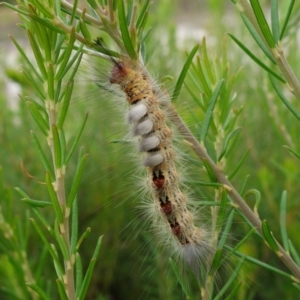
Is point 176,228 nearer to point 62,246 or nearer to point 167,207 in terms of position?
point 167,207

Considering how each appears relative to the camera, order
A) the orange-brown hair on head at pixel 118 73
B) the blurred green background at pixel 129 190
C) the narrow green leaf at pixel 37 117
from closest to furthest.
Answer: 1. the narrow green leaf at pixel 37 117
2. the orange-brown hair on head at pixel 118 73
3. the blurred green background at pixel 129 190

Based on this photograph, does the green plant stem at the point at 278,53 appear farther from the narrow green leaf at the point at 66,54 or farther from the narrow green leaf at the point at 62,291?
the narrow green leaf at the point at 62,291

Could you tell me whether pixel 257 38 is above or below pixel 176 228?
above

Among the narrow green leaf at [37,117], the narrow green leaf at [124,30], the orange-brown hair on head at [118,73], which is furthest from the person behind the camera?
the orange-brown hair on head at [118,73]

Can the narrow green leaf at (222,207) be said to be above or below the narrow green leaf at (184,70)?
below

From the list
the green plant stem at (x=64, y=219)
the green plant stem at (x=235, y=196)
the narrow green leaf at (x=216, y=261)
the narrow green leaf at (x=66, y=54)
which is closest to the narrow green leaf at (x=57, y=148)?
the green plant stem at (x=64, y=219)

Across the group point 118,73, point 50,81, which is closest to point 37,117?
point 50,81

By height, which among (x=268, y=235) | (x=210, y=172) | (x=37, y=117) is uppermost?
(x=37, y=117)
